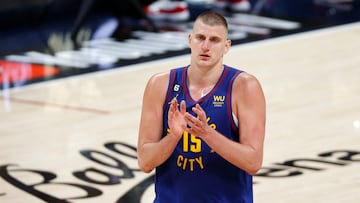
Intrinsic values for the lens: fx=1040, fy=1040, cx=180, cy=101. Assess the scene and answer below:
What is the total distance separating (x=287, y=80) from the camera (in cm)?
1111

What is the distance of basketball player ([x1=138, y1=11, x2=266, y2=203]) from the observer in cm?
484

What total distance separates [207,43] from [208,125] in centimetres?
38

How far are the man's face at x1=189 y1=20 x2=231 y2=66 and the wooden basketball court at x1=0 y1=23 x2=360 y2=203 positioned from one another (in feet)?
9.25

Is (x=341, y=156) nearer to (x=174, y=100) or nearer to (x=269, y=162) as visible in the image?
(x=269, y=162)

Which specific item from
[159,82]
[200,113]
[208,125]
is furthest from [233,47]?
[200,113]

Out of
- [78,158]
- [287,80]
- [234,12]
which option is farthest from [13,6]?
[78,158]

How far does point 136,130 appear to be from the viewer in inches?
370

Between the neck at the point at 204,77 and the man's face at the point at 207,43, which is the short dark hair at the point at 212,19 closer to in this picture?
the man's face at the point at 207,43

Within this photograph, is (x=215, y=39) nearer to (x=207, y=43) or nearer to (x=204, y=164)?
(x=207, y=43)

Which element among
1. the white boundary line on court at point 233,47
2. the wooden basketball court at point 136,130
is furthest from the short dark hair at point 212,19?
the white boundary line on court at point 233,47

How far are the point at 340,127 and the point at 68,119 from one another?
2557 mm

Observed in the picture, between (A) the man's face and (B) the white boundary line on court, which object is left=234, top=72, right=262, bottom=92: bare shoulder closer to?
(A) the man's face

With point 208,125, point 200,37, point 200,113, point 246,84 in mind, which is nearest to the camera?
point 200,113

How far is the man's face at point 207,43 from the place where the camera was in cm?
480
